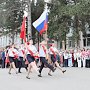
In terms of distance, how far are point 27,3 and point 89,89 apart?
92.8 feet

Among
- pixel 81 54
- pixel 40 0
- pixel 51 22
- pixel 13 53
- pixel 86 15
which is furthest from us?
pixel 40 0

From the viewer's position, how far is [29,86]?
12984 millimetres

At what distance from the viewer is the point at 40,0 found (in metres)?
42.2

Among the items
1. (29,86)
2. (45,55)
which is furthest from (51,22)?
A: (29,86)

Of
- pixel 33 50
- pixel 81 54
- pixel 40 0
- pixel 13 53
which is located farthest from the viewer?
pixel 40 0

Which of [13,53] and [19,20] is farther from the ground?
[19,20]

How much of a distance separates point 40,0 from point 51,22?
491 cm

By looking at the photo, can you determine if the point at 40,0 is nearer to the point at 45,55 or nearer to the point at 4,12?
the point at 4,12

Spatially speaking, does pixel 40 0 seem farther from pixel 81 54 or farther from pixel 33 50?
pixel 33 50

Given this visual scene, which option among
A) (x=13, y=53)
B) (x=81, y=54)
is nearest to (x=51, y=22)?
(x=81, y=54)

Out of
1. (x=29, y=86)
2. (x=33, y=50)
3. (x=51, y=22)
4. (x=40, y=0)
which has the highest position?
(x=40, y=0)

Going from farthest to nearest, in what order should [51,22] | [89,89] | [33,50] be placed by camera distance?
[51,22], [33,50], [89,89]

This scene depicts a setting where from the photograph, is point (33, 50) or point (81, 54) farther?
point (81, 54)

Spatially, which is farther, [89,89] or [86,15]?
[86,15]
